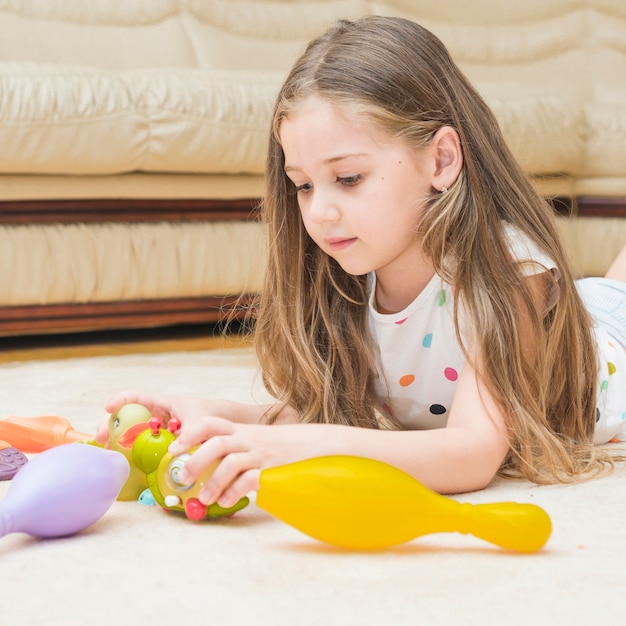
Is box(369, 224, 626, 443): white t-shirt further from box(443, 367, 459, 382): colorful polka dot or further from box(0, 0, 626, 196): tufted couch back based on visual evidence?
box(0, 0, 626, 196): tufted couch back

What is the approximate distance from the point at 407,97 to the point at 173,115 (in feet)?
2.80

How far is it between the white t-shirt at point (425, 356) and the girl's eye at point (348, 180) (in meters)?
0.16

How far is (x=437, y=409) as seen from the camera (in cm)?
111

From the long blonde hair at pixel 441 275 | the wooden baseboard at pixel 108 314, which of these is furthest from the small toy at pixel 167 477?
the wooden baseboard at pixel 108 314

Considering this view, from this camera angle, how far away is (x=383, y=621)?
597 millimetres

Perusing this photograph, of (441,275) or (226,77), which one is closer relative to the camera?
(441,275)

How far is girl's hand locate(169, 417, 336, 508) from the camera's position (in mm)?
766

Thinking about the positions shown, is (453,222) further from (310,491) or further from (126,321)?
(126,321)

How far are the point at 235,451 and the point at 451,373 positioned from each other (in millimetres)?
362

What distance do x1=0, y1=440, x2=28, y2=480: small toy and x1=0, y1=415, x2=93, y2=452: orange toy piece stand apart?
33 millimetres

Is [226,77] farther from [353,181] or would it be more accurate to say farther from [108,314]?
[353,181]

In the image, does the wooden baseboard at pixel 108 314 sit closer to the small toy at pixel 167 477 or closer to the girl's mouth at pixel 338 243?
the girl's mouth at pixel 338 243

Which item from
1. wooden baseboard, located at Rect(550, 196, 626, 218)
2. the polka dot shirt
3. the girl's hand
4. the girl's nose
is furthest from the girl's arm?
wooden baseboard, located at Rect(550, 196, 626, 218)

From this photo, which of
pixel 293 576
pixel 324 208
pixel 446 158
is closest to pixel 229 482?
pixel 293 576
